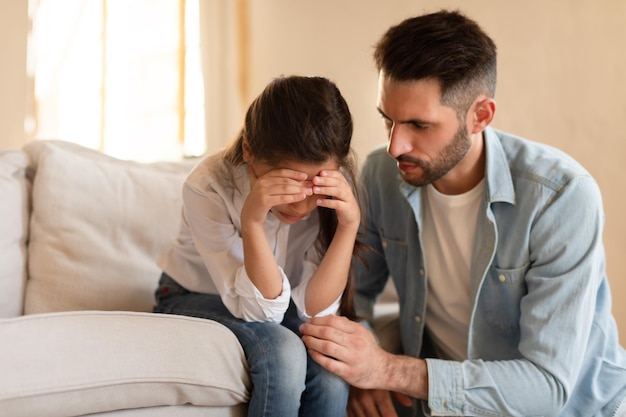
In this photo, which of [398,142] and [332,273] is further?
[398,142]

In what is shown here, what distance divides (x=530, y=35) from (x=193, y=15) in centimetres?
171

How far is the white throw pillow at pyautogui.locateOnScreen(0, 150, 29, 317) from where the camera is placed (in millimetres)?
1596

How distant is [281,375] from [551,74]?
1.42 meters

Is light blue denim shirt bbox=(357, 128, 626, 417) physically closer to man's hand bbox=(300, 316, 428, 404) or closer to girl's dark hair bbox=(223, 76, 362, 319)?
man's hand bbox=(300, 316, 428, 404)

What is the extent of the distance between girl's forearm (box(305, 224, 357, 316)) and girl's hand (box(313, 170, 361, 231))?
0.02 m

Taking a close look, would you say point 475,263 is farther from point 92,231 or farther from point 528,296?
point 92,231

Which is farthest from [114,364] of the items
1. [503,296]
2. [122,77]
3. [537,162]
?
[122,77]

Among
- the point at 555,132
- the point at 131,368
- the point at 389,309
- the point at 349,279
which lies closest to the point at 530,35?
the point at 555,132

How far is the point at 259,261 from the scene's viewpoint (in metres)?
1.25

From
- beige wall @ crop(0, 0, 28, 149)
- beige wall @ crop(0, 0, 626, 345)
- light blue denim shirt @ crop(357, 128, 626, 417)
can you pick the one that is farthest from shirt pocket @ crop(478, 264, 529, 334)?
beige wall @ crop(0, 0, 28, 149)

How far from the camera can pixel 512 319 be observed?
1.51 meters

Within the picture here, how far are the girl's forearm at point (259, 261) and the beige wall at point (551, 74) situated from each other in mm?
1237

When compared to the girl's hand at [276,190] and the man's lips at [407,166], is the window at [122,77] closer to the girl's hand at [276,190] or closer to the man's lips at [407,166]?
the man's lips at [407,166]

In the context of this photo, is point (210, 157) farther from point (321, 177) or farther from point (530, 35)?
point (530, 35)
